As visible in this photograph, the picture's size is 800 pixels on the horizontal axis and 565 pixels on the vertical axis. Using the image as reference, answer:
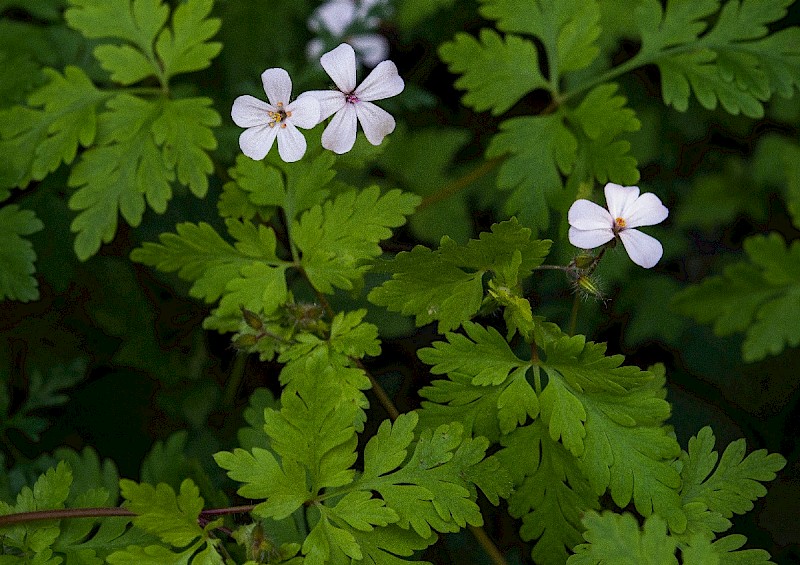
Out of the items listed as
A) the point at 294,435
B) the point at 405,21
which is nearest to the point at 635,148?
the point at 405,21

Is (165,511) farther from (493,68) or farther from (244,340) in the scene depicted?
(493,68)

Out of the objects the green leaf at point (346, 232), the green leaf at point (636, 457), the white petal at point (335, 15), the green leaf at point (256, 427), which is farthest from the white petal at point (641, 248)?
the white petal at point (335, 15)

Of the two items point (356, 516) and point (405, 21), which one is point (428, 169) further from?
point (356, 516)

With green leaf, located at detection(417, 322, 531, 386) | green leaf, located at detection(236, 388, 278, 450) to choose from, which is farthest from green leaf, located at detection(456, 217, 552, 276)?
green leaf, located at detection(236, 388, 278, 450)

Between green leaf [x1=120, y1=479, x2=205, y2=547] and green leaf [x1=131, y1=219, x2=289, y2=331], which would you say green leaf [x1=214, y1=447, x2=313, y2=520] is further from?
green leaf [x1=131, y1=219, x2=289, y2=331]

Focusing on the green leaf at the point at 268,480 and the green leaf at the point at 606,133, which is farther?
the green leaf at the point at 606,133

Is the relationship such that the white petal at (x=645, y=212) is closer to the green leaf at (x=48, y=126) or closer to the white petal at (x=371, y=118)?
the white petal at (x=371, y=118)

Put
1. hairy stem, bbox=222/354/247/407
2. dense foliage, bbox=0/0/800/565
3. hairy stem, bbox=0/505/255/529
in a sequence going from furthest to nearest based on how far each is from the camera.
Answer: hairy stem, bbox=222/354/247/407 → hairy stem, bbox=0/505/255/529 → dense foliage, bbox=0/0/800/565
